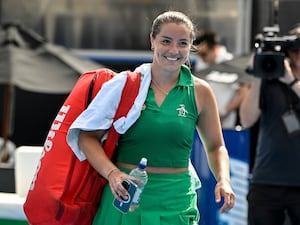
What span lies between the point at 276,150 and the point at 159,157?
75.6 inches

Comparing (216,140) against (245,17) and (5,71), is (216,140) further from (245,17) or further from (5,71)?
(245,17)

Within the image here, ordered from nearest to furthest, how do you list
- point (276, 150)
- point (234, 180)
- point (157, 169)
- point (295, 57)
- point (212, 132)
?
point (157, 169), point (212, 132), point (276, 150), point (295, 57), point (234, 180)

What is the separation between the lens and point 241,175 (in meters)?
7.75

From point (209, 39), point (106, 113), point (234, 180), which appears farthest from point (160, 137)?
point (209, 39)

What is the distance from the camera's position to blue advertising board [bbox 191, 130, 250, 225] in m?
7.75

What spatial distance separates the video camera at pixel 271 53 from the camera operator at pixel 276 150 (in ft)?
0.12

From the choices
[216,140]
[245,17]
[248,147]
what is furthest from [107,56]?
[216,140]

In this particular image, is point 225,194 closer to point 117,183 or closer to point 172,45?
point 117,183

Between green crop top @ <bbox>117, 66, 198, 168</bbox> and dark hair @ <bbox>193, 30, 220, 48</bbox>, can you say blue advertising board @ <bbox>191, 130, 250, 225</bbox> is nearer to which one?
dark hair @ <bbox>193, 30, 220, 48</bbox>

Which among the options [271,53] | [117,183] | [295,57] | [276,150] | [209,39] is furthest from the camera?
[209,39]

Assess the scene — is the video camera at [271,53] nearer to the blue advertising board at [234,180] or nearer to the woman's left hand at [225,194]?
the blue advertising board at [234,180]

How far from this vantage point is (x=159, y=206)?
423cm

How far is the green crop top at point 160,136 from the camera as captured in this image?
422cm

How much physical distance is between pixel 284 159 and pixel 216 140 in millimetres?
1538
